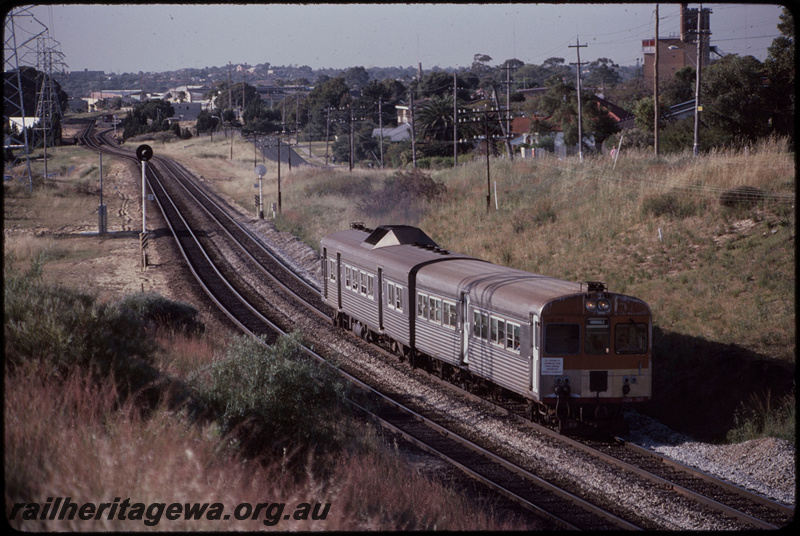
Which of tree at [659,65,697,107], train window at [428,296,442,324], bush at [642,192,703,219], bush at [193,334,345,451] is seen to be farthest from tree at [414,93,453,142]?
bush at [193,334,345,451]

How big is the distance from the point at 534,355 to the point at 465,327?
270cm

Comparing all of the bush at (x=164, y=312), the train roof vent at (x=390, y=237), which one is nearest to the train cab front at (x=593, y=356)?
the train roof vent at (x=390, y=237)

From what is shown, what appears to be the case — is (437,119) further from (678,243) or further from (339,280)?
(339,280)

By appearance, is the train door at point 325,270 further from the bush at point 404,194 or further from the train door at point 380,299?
the bush at point 404,194

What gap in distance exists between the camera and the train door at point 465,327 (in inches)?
648

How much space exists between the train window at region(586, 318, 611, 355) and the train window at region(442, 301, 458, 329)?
3.62m

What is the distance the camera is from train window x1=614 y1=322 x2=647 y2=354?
14.2 metres

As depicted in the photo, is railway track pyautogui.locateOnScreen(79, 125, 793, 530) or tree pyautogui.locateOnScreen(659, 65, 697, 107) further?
tree pyautogui.locateOnScreen(659, 65, 697, 107)

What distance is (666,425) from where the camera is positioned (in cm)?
1587

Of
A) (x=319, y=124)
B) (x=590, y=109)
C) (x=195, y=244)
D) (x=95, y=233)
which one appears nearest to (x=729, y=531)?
(x=195, y=244)

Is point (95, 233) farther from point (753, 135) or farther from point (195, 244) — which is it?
point (753, 135)

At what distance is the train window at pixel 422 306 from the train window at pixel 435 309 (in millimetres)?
261

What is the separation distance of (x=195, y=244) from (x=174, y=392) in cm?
3199

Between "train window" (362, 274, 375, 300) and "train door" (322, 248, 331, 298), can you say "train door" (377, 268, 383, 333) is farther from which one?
"train door" (322, 248, 331, 298)
